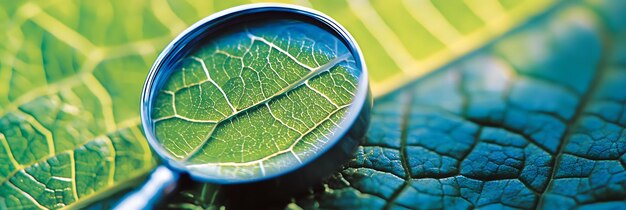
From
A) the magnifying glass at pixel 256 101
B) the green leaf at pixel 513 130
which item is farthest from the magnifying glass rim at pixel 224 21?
the green leaf at pixel 513 130

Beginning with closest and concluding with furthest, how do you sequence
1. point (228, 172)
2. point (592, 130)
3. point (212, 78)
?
point (228, 172)
point (212, 78)
point (592, 130)

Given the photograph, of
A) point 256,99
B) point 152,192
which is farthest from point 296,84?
point 152,192

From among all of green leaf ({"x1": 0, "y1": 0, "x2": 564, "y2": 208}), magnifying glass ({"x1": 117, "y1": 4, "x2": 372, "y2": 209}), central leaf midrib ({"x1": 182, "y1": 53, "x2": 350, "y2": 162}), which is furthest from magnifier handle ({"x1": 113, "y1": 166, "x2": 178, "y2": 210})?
green leaf ({"x1": 0, "y1": 0, "x2": 564, "y2": 208})

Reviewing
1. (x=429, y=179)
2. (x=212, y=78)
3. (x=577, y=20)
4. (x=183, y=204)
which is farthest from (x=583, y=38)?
(x=183, y=204)

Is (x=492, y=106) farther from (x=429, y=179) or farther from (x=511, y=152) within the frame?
(x=429, y=179)

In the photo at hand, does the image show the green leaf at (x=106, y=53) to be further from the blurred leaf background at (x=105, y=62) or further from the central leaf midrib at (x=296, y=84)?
the central leaf midrib at (x=296, y=84)

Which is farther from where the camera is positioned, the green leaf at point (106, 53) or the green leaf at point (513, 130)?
the green leaf at point (106, 53)
